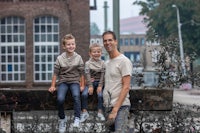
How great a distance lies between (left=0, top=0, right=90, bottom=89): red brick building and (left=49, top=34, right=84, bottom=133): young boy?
74.8 feet

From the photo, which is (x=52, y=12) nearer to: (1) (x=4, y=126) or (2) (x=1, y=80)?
(2) (x=1, y=80)

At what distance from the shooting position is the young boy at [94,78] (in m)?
6.12

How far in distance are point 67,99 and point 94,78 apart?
441 mm

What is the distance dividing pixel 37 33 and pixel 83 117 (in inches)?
948

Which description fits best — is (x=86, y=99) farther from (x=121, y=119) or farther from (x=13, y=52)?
(x=13, y=52)

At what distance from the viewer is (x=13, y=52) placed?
1190 inches

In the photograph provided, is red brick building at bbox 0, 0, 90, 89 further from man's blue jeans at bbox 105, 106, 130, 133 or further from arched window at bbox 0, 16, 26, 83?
man's blue jeans at bbox 105, 106, 130, 133

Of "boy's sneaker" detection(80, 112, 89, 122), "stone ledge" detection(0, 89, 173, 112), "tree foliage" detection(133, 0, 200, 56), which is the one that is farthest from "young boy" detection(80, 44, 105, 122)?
"tree foliage" detection(133, 0, 200, 56)

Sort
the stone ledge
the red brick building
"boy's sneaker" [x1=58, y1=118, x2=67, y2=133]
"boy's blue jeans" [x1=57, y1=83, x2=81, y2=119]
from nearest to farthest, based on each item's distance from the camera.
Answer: "boy's sneaker" [x1=58, y1=118, x2=67, y2=133] → "boy's blue jeans" [x1=57, y1=83, x2=81, y2=119] → the stone ledge → the red brick building

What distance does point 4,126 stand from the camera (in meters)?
6.38

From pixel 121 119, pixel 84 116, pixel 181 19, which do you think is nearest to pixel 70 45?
pixel 84 116

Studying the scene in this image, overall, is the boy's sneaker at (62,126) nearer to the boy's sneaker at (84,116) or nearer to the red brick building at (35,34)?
the boy's sneaker at (84,116)

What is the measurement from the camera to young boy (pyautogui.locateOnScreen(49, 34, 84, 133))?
6113 millimetres

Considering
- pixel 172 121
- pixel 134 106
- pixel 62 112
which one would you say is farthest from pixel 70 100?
pixel 172 121
